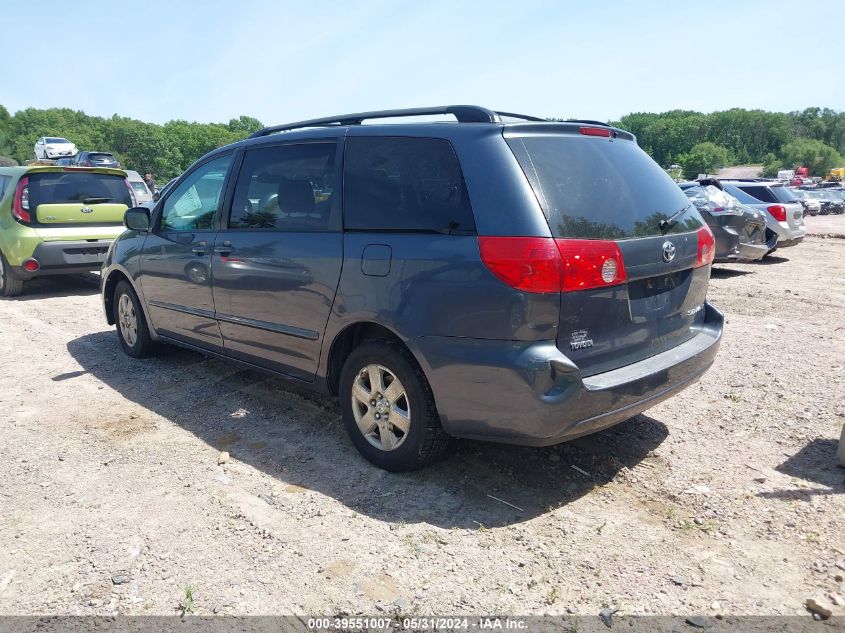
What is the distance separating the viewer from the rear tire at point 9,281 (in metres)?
8.71

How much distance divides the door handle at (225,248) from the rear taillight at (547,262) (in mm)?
2108

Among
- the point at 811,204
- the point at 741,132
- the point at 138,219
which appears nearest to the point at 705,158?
the point at 741,132

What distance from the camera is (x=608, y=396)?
2973 millimetres

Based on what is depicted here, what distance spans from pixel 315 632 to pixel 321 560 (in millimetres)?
422

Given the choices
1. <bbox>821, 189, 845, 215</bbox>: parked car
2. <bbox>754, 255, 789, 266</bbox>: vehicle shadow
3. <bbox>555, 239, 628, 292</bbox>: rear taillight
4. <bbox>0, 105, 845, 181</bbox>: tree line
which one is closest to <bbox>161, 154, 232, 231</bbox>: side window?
<bbox>555, 239, 628, 292</bbox>: rear taillight

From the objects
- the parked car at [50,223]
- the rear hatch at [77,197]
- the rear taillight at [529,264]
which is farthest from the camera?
the rear hatch at [77,197]

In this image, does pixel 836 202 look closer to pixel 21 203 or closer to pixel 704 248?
pixel 704 248

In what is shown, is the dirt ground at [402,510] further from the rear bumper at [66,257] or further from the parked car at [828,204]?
the parked car at [828,204]

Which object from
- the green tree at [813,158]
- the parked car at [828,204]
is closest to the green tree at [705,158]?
the green tree at [813,158]

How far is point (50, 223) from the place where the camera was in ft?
28.6

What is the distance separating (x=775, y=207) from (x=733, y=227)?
262 cm

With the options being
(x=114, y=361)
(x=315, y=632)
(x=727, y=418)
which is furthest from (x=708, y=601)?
(x=114, y=361)

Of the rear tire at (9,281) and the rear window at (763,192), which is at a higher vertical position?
the rear window at (763,192)

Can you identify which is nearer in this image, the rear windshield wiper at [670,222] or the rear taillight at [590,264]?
the rear taillight at [590,264]
